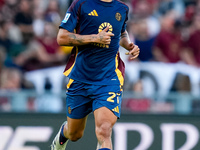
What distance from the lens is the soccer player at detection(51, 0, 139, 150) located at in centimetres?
592

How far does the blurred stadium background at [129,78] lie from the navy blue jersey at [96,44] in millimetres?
2240

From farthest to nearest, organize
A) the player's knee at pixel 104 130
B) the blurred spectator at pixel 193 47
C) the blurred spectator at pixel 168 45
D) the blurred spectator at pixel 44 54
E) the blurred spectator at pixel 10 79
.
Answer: the blurred spectator at pixel 193 47, the blurred spectator at pixel 168 45, the blurred spectator at pixel 44 54, the blurred spectator at pixel 10 79, the player's knee at pixel 104 130

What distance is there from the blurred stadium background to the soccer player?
6.71 ft

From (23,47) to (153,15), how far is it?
2.90 meters

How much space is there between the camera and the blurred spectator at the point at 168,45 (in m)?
10.5

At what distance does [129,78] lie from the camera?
962 centimetres

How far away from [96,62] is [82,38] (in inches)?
14.3

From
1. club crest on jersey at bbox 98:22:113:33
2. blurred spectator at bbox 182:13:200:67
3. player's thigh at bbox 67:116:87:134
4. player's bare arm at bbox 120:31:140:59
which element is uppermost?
club crest on jersey at bbox 98:22:113:33

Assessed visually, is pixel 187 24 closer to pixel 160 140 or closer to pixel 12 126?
pixel 160 140

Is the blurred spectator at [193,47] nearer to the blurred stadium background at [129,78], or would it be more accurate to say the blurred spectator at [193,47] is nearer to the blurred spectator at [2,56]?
the blurred stadium background at [129,78]

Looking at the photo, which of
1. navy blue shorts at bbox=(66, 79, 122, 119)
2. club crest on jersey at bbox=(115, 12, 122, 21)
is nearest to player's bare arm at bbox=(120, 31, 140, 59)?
club crest on jersey at bbox=(115, 12, 122, 21)

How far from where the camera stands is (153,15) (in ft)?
37.1

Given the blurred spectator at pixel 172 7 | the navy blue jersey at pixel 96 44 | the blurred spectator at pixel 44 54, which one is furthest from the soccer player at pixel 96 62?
the blurred spectator at pixel 172 7

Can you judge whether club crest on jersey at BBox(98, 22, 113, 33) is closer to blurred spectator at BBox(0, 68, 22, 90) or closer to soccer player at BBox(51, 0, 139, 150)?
soccer player at BBox(51, 0, 139, 150)
